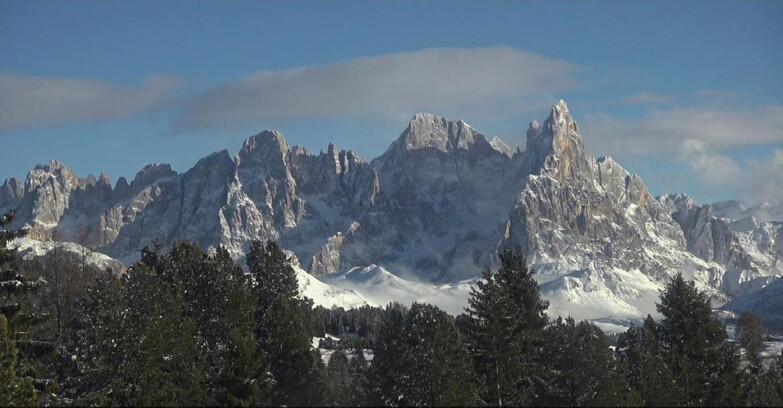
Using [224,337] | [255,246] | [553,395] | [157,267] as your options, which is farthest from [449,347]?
[157,267]

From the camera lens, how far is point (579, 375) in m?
71.9

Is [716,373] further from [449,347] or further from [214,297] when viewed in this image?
[214,297]

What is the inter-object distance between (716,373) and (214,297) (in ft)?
116

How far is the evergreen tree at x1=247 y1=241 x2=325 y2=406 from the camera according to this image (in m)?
66.5

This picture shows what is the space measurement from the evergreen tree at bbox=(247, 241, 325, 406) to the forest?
126 mm

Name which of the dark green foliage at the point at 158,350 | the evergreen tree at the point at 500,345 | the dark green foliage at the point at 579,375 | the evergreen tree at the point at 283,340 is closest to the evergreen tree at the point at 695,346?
the dark green foliage at the point at 579,375

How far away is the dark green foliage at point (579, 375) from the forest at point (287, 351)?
10 centimetres

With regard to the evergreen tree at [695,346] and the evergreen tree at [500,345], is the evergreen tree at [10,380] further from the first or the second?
the evergreen tree at [695,346]

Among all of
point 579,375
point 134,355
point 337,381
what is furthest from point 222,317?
point 337,381

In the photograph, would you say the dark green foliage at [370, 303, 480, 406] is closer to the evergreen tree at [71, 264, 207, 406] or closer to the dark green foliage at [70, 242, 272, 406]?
the dark green foliage at [70, 242, 272, 406]

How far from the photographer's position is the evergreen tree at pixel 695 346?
72.2 meters

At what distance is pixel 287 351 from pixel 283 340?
30.5 inches

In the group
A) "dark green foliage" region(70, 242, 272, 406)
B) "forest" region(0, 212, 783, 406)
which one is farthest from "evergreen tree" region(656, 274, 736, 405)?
"dark green foliage" region(70, 242, 272, 406)

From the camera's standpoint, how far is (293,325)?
72.6 meters
